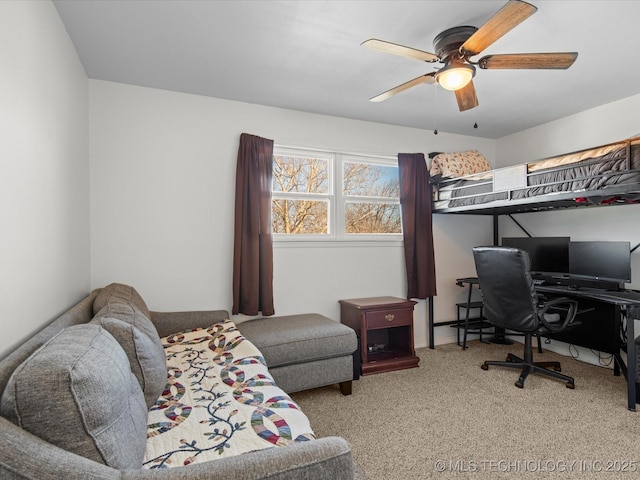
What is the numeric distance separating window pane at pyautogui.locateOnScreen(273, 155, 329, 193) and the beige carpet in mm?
1917

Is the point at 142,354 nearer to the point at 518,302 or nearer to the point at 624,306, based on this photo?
the point at 518,302

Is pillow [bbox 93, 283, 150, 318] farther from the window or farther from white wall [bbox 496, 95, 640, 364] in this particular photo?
white wall [bbox 496, 95, 640, 364]

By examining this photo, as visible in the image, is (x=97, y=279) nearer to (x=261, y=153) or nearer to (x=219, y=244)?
(x=219, y=244)

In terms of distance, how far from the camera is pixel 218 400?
64.8 inches

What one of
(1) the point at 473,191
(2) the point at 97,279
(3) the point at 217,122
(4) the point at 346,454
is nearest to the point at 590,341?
(1) the point at 473,191

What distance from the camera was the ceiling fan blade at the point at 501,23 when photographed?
4.99 ft

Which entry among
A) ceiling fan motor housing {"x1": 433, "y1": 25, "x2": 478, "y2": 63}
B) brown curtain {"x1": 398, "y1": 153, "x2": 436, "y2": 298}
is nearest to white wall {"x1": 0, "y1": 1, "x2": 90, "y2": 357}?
ceiling fan motor housing {"x1": 433, "y1": 25, "x2": 478, "y2": 63}

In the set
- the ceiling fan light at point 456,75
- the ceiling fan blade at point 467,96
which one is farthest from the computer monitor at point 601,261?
the ceiling fan light at point 456,75

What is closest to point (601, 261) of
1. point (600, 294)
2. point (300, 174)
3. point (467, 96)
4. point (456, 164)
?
point (600, 294)

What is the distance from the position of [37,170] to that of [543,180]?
3.40 meters

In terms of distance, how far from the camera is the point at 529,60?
1956 millimetres

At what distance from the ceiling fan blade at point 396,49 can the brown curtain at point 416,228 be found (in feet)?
6.23

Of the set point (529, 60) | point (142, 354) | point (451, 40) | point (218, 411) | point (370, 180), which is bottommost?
point (218, 411)

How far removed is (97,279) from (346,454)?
2.59 meters
